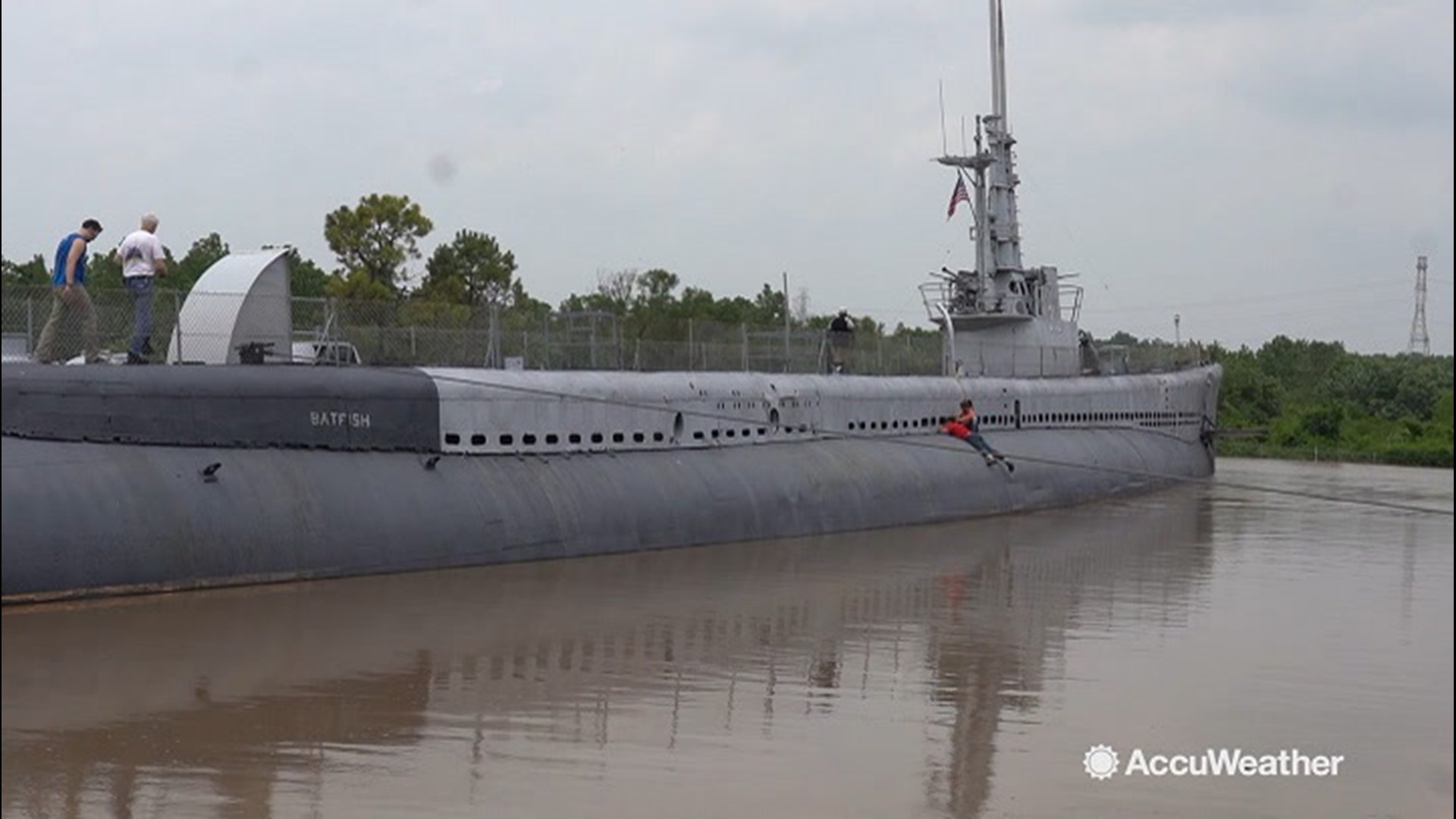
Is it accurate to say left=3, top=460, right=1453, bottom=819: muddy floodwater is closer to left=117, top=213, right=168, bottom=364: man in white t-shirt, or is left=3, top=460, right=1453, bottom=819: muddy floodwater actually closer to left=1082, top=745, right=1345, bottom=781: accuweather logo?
left=1082, top=745, right=1345, bottom=781: accuweather logo

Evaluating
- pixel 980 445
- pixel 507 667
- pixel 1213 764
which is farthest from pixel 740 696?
pixel 980 445

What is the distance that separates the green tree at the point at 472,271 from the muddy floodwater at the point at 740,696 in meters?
34.9

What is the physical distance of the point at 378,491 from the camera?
19.1 metres

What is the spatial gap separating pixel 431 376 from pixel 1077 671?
9822mm

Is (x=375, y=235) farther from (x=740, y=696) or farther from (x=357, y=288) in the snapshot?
(x=740, y=696)

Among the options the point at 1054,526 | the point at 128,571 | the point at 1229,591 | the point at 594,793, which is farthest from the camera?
the point at 1054,526

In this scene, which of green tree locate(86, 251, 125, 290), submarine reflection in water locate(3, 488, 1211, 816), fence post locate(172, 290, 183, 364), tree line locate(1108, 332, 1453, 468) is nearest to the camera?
submarine reflection in water locate(3, 488, 1211, 816)

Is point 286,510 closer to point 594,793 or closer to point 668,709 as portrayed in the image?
A: point 668,709

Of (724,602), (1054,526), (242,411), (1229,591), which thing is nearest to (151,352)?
(242,411)

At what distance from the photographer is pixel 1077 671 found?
1470 centimetres

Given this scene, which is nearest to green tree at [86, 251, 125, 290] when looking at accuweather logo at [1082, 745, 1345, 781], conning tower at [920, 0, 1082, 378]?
conning tower at [920, 0, 1082, 378]

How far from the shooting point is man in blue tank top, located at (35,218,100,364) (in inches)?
489

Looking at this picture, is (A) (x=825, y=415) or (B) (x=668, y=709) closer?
(B) (x=668, y=709)

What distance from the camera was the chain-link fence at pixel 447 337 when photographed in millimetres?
20844
